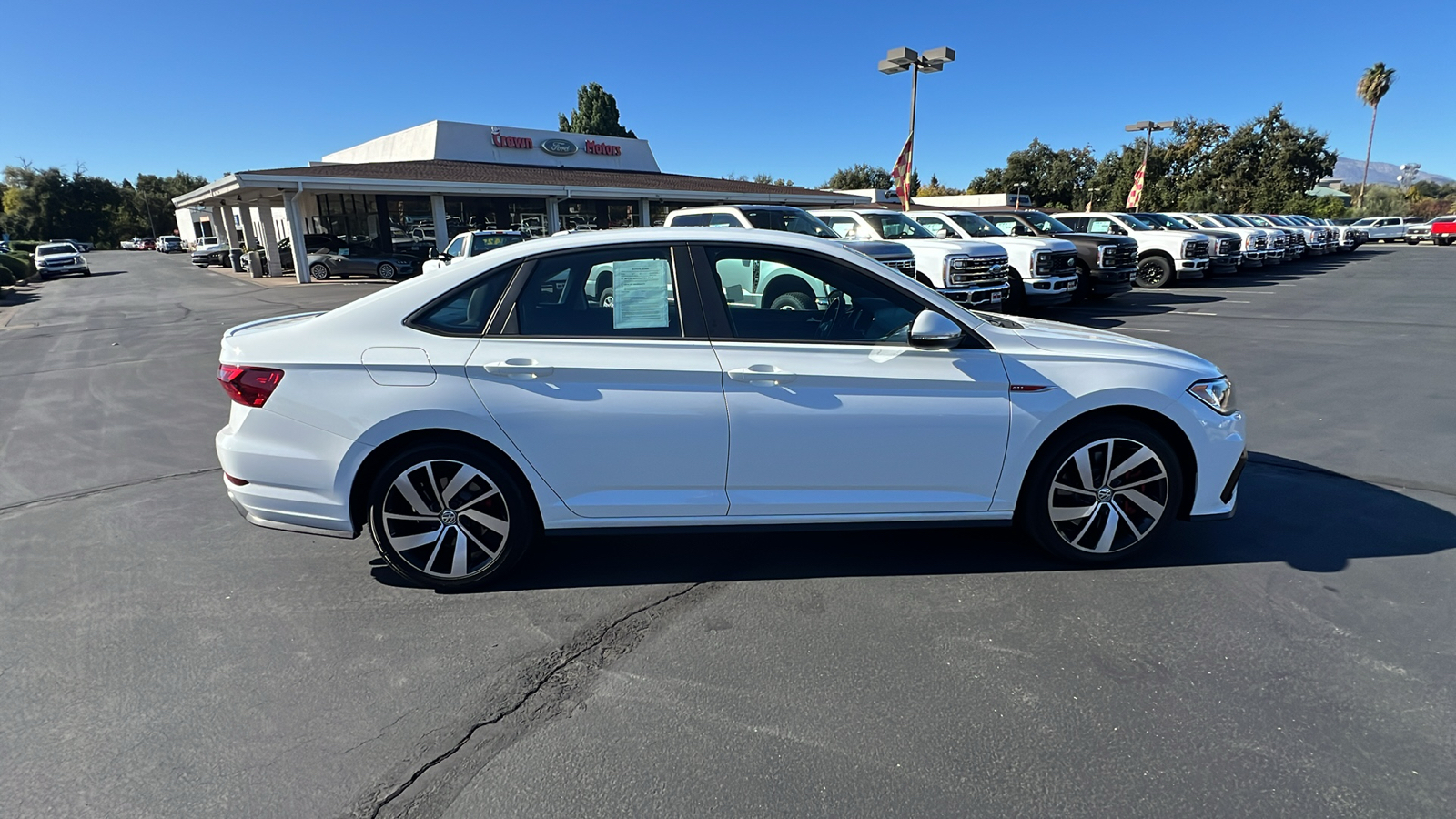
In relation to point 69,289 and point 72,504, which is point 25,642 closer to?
point 72,504

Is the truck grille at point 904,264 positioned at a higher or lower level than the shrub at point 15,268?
higher

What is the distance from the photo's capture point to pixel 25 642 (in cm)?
302

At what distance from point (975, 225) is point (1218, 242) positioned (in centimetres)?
916

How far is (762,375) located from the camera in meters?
3.10

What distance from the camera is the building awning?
2389cm

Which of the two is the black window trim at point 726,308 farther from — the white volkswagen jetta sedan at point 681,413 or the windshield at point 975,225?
the windshield at point 975,225

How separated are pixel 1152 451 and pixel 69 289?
3463 cm

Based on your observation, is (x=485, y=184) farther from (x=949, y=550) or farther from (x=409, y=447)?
(x=949, y=550)

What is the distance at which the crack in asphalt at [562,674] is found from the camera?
220 centimetres

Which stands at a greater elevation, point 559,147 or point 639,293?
point 559,147

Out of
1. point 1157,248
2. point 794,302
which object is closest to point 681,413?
point 794,302

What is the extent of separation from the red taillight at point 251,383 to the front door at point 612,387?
0.88 m

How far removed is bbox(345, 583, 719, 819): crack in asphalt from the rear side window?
4.62ft

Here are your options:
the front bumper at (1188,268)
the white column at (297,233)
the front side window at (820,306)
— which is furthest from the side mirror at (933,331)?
the white column at (297,233)
